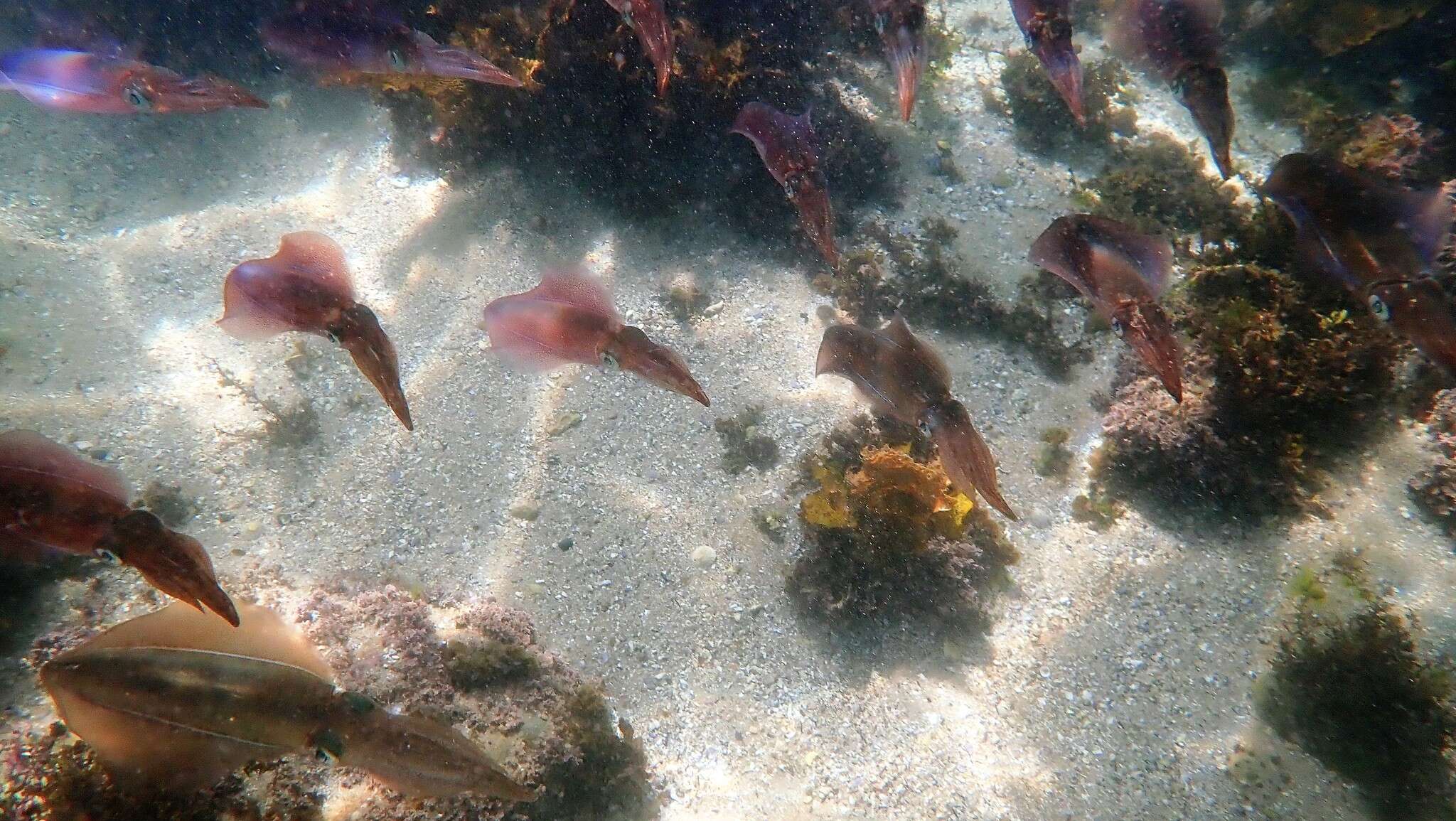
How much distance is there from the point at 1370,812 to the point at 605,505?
217 inches

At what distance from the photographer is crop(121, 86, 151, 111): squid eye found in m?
4.89

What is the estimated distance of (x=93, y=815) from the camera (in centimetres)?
273

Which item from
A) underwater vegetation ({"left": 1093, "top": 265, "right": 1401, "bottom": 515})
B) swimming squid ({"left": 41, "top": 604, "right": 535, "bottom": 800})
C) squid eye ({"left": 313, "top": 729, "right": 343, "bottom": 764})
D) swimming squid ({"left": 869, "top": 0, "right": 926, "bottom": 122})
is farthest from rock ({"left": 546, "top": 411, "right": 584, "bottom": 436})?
underwater vegetation ({"left": 1093, "top": 265, "right": 1401, "bottom": 515})

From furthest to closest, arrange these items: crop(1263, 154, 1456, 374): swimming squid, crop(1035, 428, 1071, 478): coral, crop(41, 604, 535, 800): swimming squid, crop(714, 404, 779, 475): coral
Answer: crop(714, 404, 779, 475): coral
crop(1035, 428, 1071, 478): coral
crop(1263, 154, 1456, 374): swimming squid
crop(41, 604, 535, 800): swimming squid

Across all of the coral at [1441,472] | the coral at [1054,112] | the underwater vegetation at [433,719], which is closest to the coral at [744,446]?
the underwater vegetation at [433,719]

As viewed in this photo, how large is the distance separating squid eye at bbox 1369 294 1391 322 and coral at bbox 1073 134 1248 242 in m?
2.71

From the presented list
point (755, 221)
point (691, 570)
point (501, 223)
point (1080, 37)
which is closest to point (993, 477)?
point (691, 570)

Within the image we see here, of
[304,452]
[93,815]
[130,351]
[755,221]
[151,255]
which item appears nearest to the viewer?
[93,815]

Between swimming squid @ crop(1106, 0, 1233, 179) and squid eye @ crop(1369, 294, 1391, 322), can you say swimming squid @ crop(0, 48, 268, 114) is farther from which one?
squid eye @ crop(1369, 294, 1391, 322)

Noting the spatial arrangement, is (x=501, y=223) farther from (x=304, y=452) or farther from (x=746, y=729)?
(x=746, y=729)

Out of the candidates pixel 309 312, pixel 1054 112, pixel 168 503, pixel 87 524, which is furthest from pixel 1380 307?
pixel 168 503

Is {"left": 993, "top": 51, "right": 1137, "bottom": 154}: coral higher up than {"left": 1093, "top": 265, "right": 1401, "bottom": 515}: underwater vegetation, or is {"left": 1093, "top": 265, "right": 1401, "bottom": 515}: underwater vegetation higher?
{"left": 993, "top": 51, "right": 1137, "bottom": 154}: coral

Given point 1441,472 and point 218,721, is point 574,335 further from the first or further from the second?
point 1441,472

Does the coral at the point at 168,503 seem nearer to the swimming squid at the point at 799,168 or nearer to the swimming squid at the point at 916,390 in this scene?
the swimming squid at the point at 916,390
